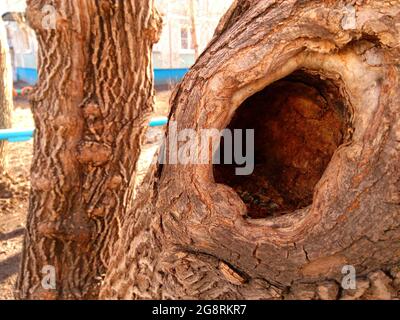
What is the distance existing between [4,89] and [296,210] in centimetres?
556

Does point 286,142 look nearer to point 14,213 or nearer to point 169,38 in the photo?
point 14,213

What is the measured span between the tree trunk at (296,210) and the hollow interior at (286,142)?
5 centimetres

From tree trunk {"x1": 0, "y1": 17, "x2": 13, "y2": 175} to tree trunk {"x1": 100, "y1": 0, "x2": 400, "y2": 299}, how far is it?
447 cm

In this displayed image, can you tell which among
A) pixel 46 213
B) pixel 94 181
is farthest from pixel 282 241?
pixel 46 213

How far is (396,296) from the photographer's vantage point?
3.84 feet

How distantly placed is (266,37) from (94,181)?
4.88 ft

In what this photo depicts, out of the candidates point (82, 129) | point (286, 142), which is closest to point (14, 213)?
point (82, 129)

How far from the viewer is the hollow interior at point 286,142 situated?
1.75 m

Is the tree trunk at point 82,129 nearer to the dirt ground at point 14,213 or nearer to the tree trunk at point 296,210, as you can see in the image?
the tree trunk at point 296,210

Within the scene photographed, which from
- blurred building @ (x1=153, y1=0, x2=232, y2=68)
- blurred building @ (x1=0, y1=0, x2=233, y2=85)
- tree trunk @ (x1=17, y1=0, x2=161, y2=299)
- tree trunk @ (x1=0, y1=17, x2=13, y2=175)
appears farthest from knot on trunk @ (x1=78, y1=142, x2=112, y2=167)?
blurred building @ (x1=153, y1=0, x2=232, y2=68)

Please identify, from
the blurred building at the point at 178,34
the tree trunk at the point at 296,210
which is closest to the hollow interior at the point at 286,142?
the tree trunk at the point at 296,210

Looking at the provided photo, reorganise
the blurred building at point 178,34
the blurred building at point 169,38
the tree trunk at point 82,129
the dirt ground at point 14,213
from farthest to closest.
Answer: the blurred building at point 178,34 < the blurred building at point 169,38 < the dirt ground at point 14,213 < the tree trunk at point 82,129

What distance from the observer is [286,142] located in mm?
2010
